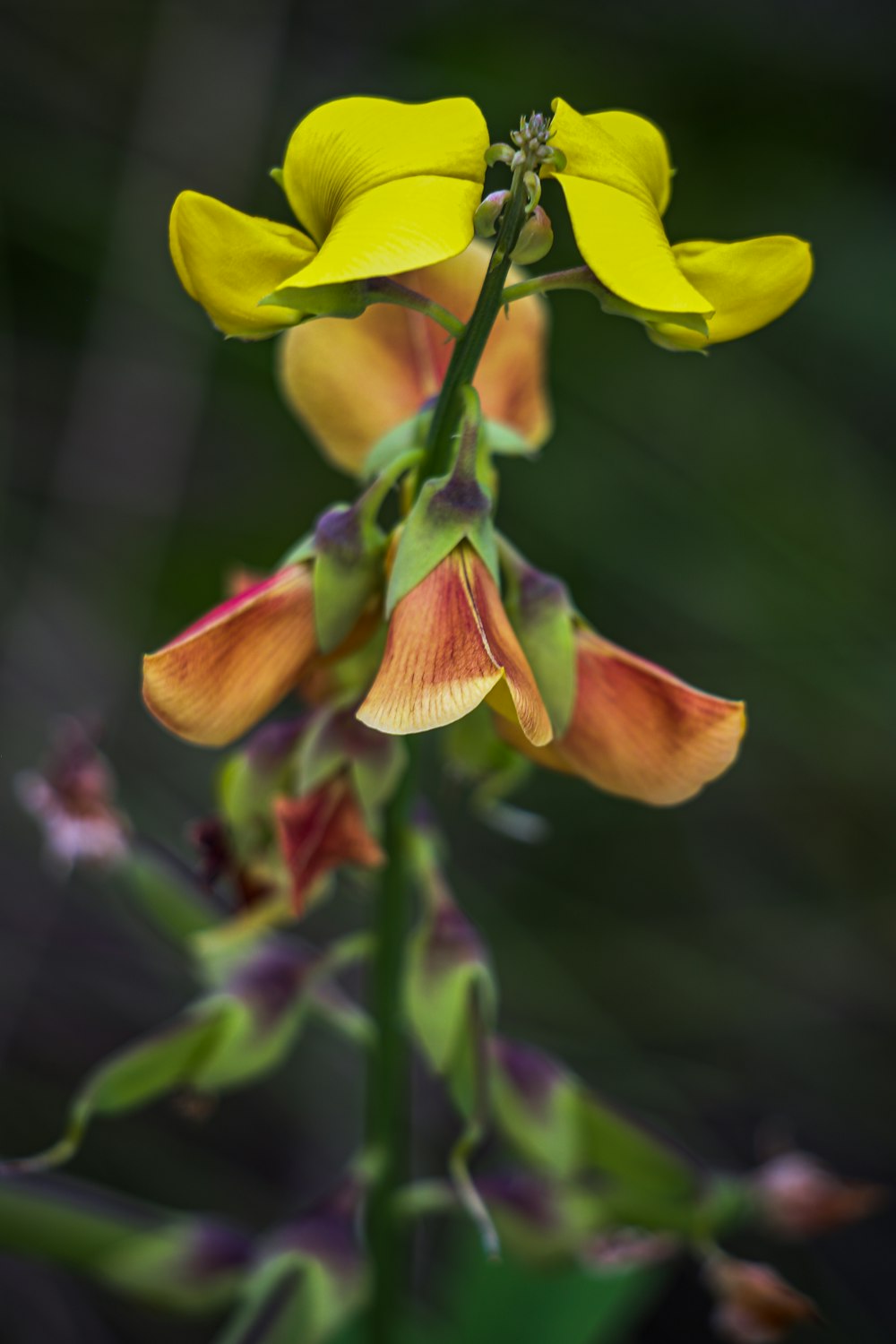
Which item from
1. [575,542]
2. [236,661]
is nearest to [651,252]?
[236,661]

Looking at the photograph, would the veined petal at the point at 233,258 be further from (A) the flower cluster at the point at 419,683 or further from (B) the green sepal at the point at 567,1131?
(B) the green sepal at the point at 567,1131

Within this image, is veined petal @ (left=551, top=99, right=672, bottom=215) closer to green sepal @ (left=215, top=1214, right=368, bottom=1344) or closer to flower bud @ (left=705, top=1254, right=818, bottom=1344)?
green sepal @ (left=215, top=1214, right=368, bottom=1344)

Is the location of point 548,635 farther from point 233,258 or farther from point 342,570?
point 233,258

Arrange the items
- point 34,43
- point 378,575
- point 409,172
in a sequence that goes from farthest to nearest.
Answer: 1. point 34,43
2. point 378,575
3. point 409,172

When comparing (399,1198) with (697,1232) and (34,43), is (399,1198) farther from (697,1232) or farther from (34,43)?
(34,43)

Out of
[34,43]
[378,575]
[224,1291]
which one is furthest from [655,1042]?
[34,43]

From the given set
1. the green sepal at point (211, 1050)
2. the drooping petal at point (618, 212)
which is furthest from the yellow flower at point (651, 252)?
the green sepal at point (211, 1050)

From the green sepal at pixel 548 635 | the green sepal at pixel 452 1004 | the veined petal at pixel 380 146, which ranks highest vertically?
the veined petal at pixel 380 146
